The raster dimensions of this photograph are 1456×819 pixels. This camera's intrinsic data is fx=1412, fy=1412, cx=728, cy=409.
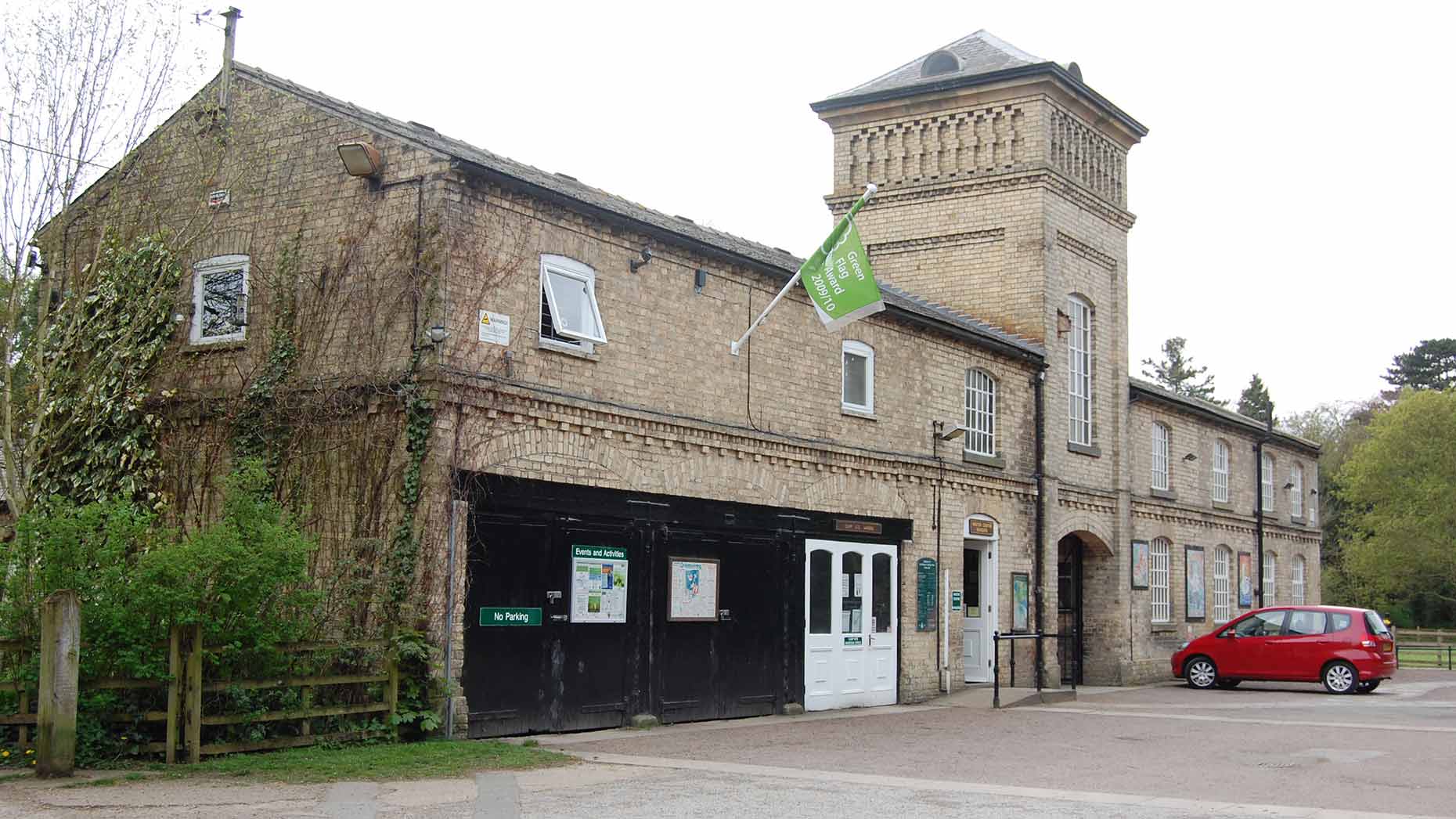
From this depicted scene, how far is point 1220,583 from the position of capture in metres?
32.0

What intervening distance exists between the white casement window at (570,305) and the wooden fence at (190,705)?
4.26 m

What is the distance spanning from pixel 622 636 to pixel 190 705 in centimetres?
520

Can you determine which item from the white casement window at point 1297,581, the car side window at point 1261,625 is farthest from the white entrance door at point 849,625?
the white casement window at point 1297,581

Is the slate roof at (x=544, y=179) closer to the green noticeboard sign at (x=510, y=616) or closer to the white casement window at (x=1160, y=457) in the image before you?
the green noticeboard sign at (x=510, y=616)

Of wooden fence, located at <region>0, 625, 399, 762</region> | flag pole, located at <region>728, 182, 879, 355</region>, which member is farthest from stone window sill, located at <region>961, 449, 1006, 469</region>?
wooden fence, located at <region>0, 625, 399, 762</region>

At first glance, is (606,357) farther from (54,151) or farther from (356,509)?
(54,151)

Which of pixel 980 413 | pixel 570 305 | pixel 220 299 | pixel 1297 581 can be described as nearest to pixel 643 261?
pixel 570 305

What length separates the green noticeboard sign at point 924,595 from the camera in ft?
68.8

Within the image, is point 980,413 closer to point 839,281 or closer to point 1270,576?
point 839,281

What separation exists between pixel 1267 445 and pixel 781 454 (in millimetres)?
21386

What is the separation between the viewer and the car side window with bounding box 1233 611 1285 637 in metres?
25.2

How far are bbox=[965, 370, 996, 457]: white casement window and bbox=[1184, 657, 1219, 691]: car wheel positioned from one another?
21.3 feet

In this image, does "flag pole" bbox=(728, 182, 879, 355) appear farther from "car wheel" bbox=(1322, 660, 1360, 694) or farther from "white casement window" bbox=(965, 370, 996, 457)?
"car wheel" bbox=(1322, 660, 1360, 694)

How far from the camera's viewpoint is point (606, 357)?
51.7 ft
